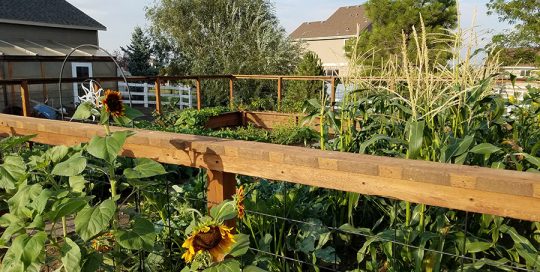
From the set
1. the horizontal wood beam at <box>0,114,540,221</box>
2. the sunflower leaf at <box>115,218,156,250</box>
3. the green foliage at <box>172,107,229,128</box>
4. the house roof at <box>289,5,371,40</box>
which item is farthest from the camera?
the house roof at <box>289,5,371,40</box>

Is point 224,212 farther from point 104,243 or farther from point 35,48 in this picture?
point 35,48

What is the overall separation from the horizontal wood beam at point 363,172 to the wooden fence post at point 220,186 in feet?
0.15

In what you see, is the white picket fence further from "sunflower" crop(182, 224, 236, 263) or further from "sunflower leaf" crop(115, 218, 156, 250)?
"sunflower" crop(182, 224, 236, 263)

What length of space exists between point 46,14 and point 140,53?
5.19 m

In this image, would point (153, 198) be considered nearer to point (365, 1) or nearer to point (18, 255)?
point (18, 255)

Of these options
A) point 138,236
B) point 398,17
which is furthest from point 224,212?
point 398,17

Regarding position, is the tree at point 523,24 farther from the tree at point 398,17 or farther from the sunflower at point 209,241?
the sunflower at point 209,241

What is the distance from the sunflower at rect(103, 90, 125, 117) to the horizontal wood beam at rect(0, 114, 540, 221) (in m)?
0.18

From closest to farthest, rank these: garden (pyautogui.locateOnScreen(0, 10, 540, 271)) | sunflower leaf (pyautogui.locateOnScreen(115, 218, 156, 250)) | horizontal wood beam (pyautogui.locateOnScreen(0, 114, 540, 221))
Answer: horizontal wood beam (pyautogui.locateOnScreen(0, 114, 540, 221)) → garden (pyautogui.locateOnScreen(0, 10, 540, 271)) → sunflower leaf (pyautogui.locateOnScreen(115, 218, 156, 250))

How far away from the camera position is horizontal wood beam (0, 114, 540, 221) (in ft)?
3.35

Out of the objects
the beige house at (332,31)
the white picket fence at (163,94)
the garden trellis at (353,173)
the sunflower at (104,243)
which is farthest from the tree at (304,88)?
the beige house at (332,31)

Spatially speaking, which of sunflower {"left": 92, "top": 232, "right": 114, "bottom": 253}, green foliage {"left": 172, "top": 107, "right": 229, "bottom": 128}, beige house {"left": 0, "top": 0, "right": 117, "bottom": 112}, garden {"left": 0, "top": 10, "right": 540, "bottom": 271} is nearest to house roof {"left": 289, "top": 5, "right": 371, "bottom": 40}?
beige house {"left": 0, "top": 0, "right": 117, "bottom": 112}

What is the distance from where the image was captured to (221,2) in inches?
631

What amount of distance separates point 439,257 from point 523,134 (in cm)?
113
